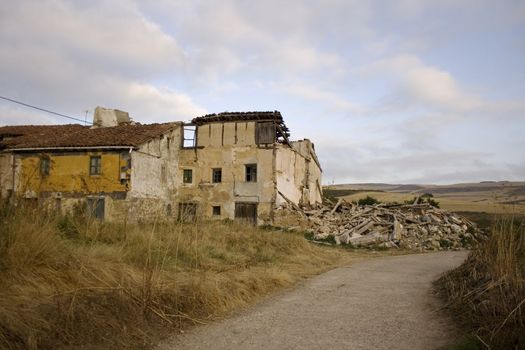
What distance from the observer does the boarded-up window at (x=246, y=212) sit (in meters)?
27.0

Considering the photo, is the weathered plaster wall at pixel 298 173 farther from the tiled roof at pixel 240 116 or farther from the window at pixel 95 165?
the window at pixel 95 165

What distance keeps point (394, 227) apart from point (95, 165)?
56.0ft

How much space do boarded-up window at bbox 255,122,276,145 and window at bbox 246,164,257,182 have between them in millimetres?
1591

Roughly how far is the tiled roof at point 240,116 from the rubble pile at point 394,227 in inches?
240

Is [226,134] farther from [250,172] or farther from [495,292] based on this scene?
[495,292]

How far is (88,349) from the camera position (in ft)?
14.8

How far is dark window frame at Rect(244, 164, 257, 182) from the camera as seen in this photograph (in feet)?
89.7

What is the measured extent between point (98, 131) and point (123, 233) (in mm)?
19185

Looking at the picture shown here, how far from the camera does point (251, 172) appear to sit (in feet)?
90.3

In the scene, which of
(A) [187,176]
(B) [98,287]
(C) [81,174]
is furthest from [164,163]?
(B) [98,287]

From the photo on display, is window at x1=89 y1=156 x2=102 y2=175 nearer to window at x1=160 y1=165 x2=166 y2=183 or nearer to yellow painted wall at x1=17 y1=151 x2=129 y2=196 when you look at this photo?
yellow painted wall at x1=17 y1=151 x2=129 y2=196

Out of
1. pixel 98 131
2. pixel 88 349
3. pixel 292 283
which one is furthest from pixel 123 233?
pixel 98 131

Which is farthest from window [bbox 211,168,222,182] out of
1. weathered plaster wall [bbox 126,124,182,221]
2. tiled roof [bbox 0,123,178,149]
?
tiled roof [bbox 0,123,178,149]

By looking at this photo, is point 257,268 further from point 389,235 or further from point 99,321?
point 389,235
